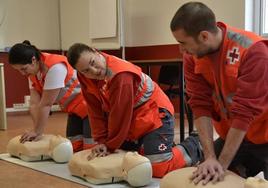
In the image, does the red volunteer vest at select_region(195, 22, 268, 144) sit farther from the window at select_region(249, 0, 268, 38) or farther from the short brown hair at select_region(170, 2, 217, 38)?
the window at select_region(249, 0, 268, 38)

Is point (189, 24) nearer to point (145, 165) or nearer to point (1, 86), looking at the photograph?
point (145, 165)

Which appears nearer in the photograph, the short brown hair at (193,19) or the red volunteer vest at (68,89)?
the short brown hair at (193,19)

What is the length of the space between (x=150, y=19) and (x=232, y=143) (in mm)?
3229

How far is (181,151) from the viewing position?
190cm

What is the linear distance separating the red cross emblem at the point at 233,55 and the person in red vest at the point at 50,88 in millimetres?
1198

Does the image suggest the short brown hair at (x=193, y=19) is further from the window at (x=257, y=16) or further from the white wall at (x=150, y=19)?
the white wall at (x=150, y=19)

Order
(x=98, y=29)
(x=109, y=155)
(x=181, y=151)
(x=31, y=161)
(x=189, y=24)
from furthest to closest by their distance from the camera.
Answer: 1. (x=98, y=29)
2. (x=31, y=161)
3. (x=181, y=151)
4. (x=109, y=155)
5. (x=189, y=24)

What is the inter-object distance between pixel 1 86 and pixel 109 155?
7.05 feet

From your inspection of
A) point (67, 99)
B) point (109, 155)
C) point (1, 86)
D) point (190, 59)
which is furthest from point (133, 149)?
point (1, 86)

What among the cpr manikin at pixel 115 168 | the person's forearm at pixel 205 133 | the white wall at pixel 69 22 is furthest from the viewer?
the white wall at pixel 69 22

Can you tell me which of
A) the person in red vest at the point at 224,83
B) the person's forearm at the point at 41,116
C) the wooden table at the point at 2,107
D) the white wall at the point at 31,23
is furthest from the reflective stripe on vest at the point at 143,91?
the white wall at the point at 31,23

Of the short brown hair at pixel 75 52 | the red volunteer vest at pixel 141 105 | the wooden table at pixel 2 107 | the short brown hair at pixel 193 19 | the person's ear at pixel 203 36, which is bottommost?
the wooden table at pixel 2 107

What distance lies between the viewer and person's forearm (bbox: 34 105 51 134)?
2.19 meters

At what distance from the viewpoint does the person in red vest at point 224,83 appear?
1.14 metres
